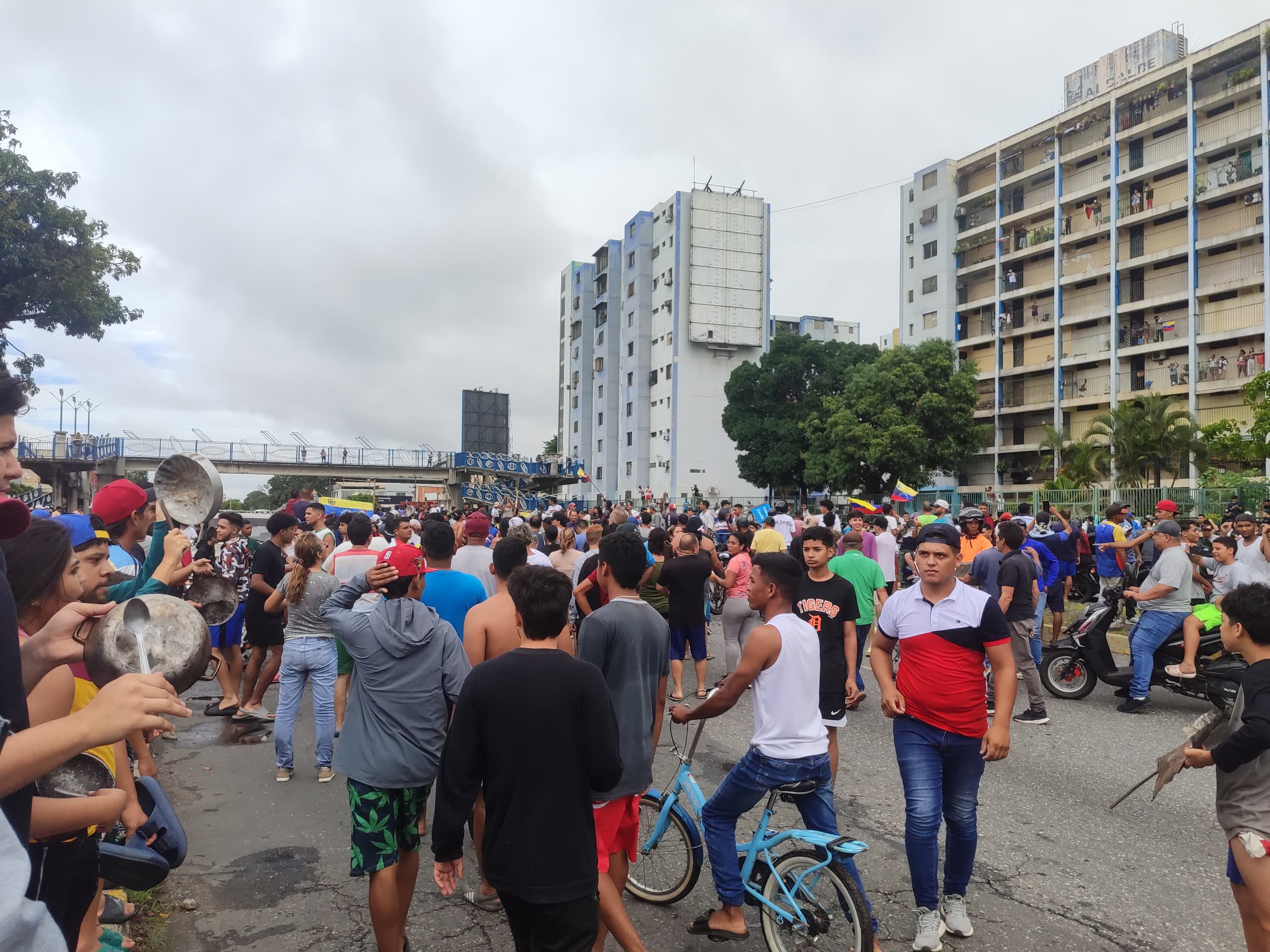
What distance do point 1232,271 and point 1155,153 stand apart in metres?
7.76

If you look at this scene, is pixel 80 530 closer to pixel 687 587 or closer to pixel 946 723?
pixel 946 723

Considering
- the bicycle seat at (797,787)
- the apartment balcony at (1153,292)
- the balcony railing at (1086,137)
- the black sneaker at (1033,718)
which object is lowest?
the black sneaker at (1033,718)

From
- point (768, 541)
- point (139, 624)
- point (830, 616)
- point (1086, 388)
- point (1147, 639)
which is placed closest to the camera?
Result: point (139, 624)

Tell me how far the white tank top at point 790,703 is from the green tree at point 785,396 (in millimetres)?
42313

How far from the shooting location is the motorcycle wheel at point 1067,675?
856 centimetres

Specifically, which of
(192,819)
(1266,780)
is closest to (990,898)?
(1266,780)

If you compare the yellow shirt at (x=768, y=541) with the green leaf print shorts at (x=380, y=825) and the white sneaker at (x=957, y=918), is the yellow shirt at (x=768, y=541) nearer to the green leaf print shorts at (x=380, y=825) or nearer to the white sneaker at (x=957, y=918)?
the white sneaker at (x=957, y=918)

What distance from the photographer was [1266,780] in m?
3.01

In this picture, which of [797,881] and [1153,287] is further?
[1153,287]

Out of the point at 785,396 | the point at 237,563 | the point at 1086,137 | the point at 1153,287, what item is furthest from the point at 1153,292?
the point at 237,563

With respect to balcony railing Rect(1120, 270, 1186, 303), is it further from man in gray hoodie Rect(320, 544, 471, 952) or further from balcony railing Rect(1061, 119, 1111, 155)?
man in gray hoodie Rect(320, 544, 471, 952)

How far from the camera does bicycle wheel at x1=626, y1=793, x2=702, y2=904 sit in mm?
4062

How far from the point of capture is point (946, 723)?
3756 millimetres

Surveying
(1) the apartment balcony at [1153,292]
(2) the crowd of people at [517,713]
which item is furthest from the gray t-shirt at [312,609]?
(1) the apartment balcony at [1153,292]
